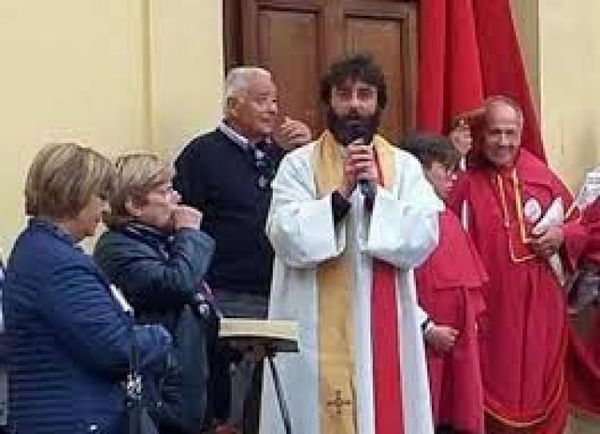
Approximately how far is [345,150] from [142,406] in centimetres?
161

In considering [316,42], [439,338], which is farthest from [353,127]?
[316,42]

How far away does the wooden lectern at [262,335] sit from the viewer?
19.6 ft

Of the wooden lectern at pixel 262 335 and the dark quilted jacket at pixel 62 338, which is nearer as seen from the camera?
the dark quilted jacket at pixel 62 338

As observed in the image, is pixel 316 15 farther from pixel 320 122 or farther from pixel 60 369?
pixel 60 369

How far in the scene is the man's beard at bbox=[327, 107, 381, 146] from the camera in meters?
6.54

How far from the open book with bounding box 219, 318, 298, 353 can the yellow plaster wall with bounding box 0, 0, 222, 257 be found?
1046mm

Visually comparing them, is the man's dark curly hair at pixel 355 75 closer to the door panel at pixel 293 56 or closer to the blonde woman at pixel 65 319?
the door panel at pixel 293 56

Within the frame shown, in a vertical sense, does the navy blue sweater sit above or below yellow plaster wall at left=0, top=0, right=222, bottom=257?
below

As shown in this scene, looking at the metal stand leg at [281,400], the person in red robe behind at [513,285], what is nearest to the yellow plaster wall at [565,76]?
the person in red robe behind at [513,285]

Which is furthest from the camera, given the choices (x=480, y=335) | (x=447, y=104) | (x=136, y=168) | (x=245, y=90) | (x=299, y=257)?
(x=447, y=104)

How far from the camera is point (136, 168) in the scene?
5.93 m

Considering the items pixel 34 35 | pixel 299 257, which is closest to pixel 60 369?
pixel 299 257

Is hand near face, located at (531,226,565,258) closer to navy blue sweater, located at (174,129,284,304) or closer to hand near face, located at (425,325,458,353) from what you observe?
hand near face, located at (425,325,458,353)

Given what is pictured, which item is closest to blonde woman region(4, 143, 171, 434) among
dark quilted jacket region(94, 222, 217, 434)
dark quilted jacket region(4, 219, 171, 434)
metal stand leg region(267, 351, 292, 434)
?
dark quilted jacket region(4, 219, 171, 434)
